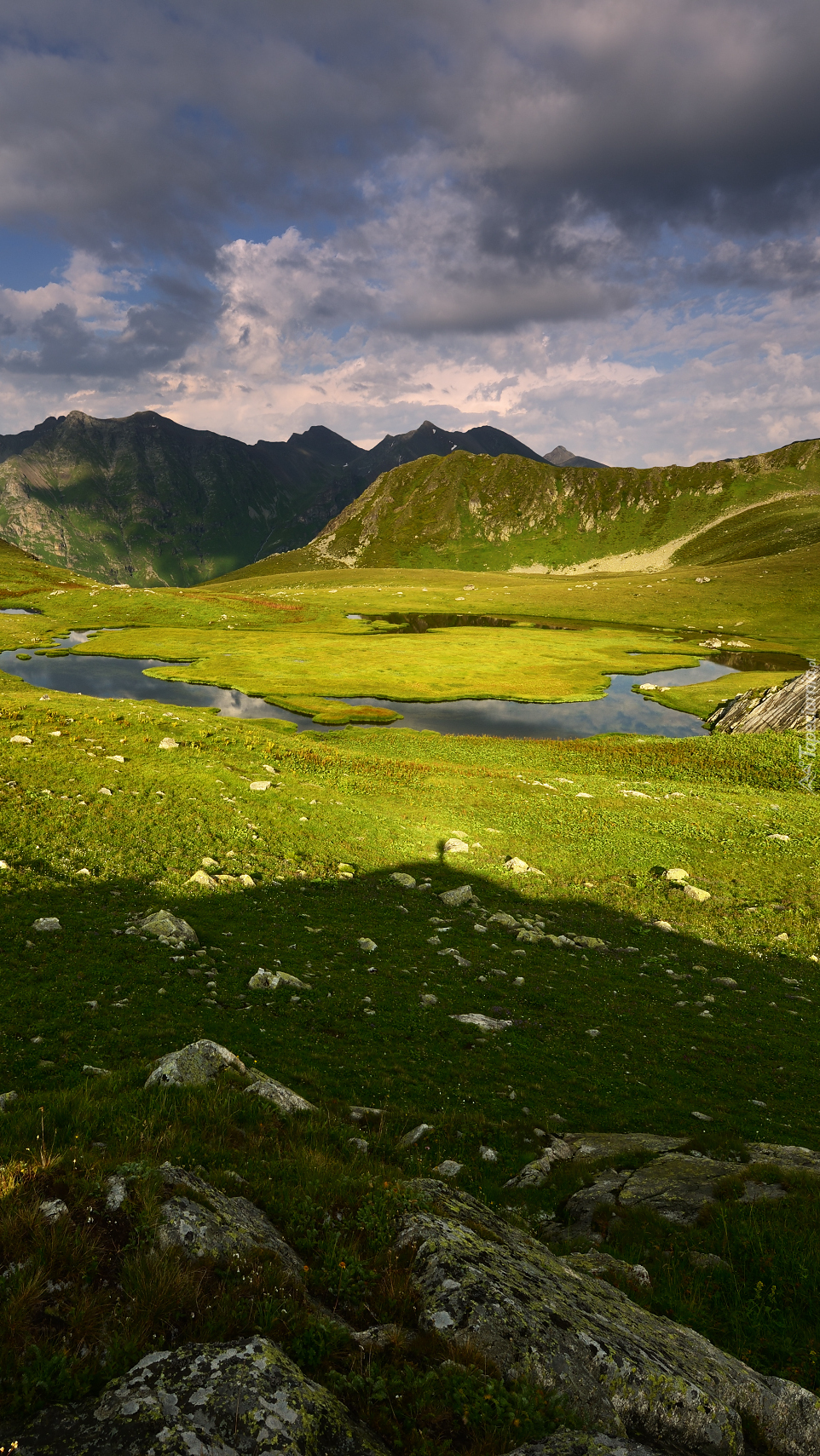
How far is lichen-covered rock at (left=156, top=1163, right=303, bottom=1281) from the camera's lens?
6074mm

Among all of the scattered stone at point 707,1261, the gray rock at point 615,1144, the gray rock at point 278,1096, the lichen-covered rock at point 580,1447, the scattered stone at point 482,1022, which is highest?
the lichen-covered rock at point 580,1447

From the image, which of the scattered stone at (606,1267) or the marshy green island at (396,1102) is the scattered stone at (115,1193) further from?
the scattered stone at (606,1267)

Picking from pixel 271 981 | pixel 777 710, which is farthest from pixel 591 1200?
pixel 777 710

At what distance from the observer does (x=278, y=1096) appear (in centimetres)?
1058

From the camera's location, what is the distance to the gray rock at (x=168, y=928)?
1914 centimetres

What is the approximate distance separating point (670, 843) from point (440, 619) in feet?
447

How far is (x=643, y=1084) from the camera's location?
50.9 ft

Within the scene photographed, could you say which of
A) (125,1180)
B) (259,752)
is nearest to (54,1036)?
(125,1180)

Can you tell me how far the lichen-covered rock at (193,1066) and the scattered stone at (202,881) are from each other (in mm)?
13274

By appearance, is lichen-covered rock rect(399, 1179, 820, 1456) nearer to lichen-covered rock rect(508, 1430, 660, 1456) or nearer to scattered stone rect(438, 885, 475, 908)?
lichen-covered rock rect(508, 1430, 660, 1456)

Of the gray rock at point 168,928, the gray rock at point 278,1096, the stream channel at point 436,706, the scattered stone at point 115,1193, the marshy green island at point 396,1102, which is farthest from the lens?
the stream channel at point 436,706

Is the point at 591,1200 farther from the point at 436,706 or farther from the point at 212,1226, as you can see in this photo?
the point at 436,706

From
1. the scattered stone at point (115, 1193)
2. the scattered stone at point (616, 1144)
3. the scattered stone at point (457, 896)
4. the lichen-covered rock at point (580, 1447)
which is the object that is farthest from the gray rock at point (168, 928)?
the lichen-covered rock at point (580, 1447)

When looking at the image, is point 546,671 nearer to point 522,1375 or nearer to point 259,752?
point 259,752
